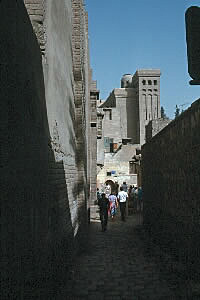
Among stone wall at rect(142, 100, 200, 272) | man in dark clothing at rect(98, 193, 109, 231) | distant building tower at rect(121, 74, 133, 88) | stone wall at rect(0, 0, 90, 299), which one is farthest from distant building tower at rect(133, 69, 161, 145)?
stone wall at rect(0, 0, 90, 299)

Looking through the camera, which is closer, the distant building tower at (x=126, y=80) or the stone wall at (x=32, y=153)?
the stone wall at (x=32, y=153)

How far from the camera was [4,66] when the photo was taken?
263 cm

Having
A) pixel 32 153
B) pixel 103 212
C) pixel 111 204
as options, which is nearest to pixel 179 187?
pixel 32 153

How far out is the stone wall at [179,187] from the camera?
5.64 meters

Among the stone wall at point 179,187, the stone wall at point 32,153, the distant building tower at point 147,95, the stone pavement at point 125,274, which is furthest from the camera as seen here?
the distant building tower at point 147,95

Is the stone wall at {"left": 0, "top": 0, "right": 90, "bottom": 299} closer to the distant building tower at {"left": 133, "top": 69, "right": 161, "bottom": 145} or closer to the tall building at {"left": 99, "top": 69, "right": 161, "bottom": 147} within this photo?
the tall building at {"left": 99, "top": 69, "right": 161, "bottom": 147}

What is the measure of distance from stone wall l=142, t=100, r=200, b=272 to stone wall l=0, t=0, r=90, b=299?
7.27ft

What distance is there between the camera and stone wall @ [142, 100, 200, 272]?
18.5ft

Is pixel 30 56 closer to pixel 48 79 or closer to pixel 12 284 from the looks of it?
pixel 48 79

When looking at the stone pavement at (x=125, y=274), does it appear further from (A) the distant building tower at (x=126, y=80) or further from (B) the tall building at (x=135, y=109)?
(A) the distant building tower at (x=126, y=80)

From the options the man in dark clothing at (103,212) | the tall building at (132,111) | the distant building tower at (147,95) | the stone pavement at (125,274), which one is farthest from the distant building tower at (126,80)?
the stone pavement at (125,274)

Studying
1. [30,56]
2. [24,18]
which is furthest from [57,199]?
[24,18]

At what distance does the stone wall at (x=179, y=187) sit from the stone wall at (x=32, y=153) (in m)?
2.22

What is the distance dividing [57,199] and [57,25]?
9.83 ft
